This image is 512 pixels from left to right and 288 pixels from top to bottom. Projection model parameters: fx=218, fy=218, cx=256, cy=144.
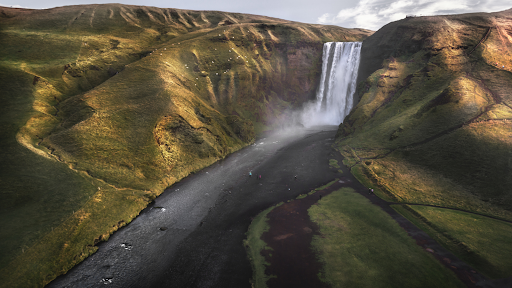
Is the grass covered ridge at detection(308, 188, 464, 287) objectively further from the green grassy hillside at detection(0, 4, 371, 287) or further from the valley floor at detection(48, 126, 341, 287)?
the green grassy hillside at detection(0, 4, 371, 287)

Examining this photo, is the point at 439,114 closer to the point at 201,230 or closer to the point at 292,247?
the point at 292,247

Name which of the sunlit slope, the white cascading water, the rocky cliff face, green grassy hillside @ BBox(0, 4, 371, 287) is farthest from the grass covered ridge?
the white cascading water

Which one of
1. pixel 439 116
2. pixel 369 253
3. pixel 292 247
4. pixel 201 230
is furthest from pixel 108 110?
pixel 439 116

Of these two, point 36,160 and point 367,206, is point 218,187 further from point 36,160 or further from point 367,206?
point 36,160

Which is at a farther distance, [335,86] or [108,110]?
[335,86]

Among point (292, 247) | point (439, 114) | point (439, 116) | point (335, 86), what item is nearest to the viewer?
point (292, 247)

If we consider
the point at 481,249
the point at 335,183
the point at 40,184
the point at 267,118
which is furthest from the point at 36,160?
the point at 267,118

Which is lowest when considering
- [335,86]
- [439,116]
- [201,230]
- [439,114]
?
[201,230]
